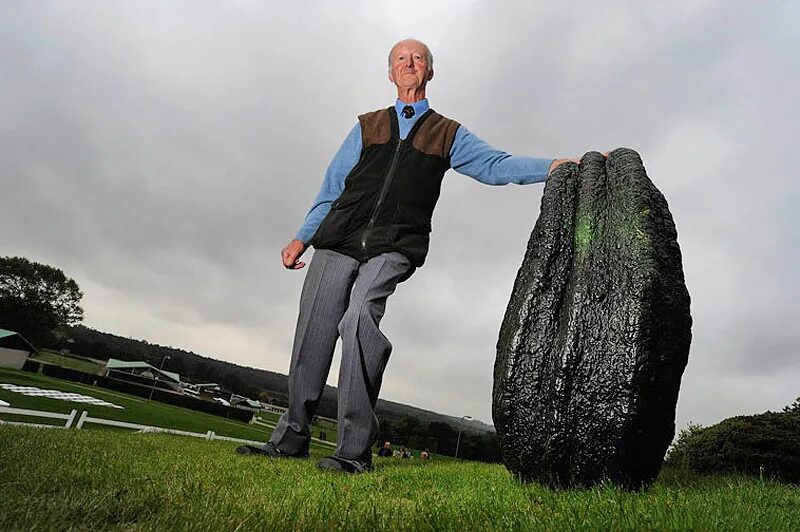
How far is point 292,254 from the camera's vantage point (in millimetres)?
4555

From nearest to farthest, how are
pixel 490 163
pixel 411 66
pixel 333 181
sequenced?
pixel 490 163 < pixel 411 66 < pixel 333 181

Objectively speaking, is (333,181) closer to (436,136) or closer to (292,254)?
(292,254)

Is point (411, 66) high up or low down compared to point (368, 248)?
up

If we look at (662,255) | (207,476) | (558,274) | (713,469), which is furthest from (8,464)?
(713,469)

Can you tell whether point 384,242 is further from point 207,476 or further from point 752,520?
point 752,520

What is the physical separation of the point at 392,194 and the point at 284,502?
2625 mm

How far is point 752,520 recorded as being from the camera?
1.82m

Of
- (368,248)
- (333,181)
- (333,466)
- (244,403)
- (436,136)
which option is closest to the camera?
(333,466)

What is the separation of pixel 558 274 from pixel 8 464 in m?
2.87

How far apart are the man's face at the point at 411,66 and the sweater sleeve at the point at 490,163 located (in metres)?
0.63

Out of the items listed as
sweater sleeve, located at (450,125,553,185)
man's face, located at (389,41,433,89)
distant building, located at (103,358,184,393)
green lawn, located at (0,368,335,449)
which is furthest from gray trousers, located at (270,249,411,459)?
distant building, located at (103,358,184,393)

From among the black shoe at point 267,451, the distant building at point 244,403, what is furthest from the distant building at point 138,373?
the black shoe at point 267,451

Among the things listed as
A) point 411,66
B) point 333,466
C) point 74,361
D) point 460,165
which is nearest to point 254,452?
point 333,466

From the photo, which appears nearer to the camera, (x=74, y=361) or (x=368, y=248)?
(x=368, y=248)
